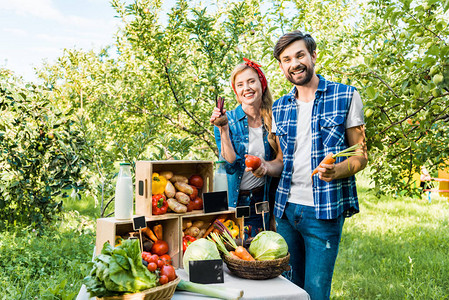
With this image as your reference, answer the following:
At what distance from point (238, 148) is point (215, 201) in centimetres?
44

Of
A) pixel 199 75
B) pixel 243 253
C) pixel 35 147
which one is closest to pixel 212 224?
pixel 243 253

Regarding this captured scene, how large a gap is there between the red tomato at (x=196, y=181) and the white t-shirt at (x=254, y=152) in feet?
0.99

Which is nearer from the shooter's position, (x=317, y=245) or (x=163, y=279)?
(x=163, y=279)

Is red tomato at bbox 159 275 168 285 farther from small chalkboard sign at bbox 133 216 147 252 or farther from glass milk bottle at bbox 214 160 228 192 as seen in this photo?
glass milk bottle at bbox 214 160 228 192

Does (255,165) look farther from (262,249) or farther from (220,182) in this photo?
(262,249)

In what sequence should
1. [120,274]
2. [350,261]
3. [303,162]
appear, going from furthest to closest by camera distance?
1. [350,261]
2. [303,162]
3. [120,274]

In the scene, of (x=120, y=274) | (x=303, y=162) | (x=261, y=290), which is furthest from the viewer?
(x=303, y=162)

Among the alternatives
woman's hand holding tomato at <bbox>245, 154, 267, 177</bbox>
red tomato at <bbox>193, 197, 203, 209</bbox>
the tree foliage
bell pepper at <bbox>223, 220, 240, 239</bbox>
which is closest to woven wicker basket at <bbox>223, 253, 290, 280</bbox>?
bell pepper at <bbox>223, 220, 240, 239</bbox>

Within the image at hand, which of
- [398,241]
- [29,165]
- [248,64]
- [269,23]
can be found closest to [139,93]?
[29,165]

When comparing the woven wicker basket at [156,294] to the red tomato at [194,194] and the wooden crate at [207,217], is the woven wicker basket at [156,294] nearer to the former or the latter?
the wooden crate at [207,217]

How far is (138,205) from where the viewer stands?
2070mm

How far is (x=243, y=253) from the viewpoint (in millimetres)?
1878

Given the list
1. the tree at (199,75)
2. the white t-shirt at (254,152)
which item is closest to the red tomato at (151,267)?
Answer: the white t-shirt at (254,152)

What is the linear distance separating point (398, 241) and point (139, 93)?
4.14 meters
